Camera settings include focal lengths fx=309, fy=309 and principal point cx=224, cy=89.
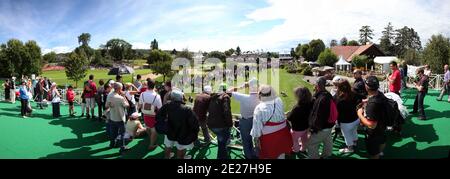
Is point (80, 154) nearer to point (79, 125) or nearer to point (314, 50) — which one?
point (79, 125)

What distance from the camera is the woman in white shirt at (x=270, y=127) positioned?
427 centimetres

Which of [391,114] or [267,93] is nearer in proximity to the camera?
[267,93]

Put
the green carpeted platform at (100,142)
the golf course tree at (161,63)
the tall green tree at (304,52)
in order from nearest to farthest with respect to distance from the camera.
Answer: the green carpeted platform at (100,142), the golf course tree at (161,63), the tall green tree at (304,52)

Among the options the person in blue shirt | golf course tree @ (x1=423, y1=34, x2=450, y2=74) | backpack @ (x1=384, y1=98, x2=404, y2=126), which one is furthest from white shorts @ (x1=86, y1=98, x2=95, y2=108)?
golf course tree @ (x1=423, y1=34, x2=450, y2=74)

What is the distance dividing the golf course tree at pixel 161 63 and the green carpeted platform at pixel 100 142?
24.4 meters

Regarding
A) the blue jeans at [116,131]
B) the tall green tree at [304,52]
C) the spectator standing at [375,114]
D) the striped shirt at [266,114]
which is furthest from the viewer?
the tall green tree at [304,52]

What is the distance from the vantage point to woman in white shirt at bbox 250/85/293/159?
427 cm

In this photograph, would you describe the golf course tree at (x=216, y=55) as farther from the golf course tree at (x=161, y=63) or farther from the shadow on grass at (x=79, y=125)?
the shadow on grass at (x=79, y=125)

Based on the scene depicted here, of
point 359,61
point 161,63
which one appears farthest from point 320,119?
point 359,61

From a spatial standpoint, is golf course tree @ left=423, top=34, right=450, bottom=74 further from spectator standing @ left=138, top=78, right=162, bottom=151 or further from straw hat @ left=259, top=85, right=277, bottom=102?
spectator standing @ left=138, top=78, right=162, bottom=151

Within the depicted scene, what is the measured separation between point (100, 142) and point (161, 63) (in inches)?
1041

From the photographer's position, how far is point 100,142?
6.61 metres

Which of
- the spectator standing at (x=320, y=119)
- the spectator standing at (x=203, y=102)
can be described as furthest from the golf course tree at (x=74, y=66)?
the spectator standing at (x=320, y=119)
